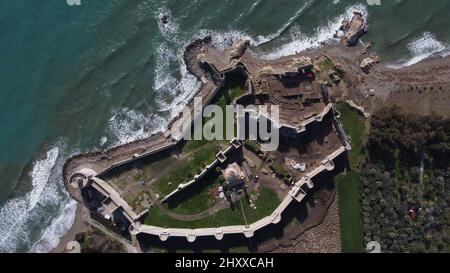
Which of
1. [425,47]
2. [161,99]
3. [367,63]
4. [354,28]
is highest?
[354,28]

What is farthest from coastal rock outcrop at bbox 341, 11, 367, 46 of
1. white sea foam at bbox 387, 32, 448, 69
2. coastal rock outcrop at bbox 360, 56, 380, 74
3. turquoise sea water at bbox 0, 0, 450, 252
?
white sea foam at bbox 387, 32, 448, 69

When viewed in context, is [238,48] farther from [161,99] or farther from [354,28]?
[354,28]

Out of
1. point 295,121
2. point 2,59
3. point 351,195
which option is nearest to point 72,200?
point 2,59

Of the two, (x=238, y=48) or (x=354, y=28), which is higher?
(x=354, y=28)

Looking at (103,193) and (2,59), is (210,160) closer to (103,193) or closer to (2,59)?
(103,193)

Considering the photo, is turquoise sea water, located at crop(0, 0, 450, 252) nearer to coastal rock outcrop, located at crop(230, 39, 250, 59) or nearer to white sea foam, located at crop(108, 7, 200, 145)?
white sea foam, located at crop(108, 7, 200, 145)

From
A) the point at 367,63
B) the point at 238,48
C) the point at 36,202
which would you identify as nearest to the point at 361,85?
the point at 367,63
